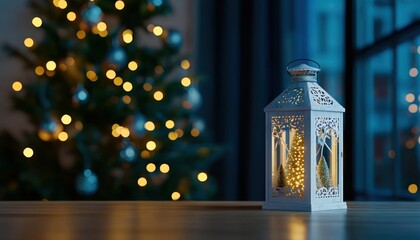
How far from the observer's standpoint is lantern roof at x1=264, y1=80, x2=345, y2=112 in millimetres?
1290

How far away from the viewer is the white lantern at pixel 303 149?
1.26 m

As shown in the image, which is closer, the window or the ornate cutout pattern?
the ornate cutout pattern

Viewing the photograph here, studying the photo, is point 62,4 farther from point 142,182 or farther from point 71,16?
point 142,182

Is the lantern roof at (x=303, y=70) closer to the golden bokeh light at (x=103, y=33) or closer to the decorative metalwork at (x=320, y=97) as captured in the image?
the decorative metalwork at (x=320, y=97)

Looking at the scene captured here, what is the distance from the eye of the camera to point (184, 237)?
35.1 inches

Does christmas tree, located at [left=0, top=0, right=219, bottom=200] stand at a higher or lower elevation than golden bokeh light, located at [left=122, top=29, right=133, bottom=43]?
lower

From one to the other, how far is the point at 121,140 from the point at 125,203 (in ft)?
7.25

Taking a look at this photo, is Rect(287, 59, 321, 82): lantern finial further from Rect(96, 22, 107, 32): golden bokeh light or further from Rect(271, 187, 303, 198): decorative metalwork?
Rect(96, 22, 107, 32): golden bokeh light

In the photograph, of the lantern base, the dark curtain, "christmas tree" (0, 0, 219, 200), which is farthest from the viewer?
the dark curtain

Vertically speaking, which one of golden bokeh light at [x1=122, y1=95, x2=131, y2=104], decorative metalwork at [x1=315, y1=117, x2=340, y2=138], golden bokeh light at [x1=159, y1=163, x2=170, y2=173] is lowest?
golden bokeh light at [x1=159, y1=163, x2=170, y2=173]

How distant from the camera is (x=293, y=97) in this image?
1321 mm

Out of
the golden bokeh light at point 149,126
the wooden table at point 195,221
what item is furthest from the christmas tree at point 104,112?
the wooden table at point 195,221

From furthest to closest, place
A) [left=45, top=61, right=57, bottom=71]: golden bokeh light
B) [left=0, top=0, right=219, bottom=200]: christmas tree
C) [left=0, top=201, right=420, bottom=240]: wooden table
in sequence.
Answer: [left=45, top=61, right=57, bottom=71]: golden bokeh light, [left=0, top=0, right=219, bottom=200]: christmas tree, [left=0, top=201, right=420, bottom=240]: wooden table

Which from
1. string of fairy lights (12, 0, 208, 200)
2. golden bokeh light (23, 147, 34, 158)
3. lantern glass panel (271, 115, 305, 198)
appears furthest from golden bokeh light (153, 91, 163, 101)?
lantern glass panel (271, 115, 305, 198)
